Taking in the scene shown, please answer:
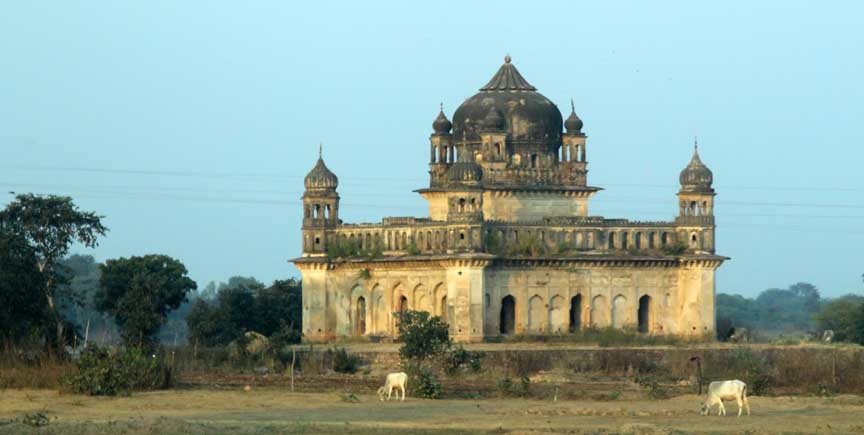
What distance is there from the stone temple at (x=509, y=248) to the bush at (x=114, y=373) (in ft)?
64.1

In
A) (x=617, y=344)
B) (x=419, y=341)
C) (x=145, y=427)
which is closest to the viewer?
(x=145, y=427)

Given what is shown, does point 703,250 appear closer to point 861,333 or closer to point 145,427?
point 861,333

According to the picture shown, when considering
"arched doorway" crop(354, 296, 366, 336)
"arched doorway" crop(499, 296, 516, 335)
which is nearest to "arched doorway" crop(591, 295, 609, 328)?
"arched doorway" crop(499, 296, 516, 335)

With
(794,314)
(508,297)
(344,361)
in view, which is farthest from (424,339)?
(794,314)

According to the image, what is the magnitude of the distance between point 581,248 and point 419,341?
1310 cm

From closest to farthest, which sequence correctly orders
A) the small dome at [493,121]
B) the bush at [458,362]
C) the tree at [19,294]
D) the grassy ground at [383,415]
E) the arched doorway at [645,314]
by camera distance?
the grassy ground at [383,415] < the tree at [19,294] < the bush at [458,362] < the arched doorway at [645,314] < the small dome at [493,121]

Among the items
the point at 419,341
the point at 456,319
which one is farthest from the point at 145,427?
the point at 456,319

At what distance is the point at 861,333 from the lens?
81.8m

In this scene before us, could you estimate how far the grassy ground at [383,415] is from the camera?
1812 inches

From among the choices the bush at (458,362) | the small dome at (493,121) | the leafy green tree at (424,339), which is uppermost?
the small dome at (493,121)

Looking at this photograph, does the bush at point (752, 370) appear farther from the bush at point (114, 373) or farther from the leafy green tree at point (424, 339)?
the bush at point (114, 373)

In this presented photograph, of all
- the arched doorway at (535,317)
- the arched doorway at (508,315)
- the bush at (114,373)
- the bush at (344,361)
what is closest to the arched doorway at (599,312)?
the arched doorway at (535,317)

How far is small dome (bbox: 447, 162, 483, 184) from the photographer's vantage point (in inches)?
2916

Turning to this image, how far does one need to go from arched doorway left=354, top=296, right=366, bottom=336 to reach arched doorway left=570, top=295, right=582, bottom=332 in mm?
6795
